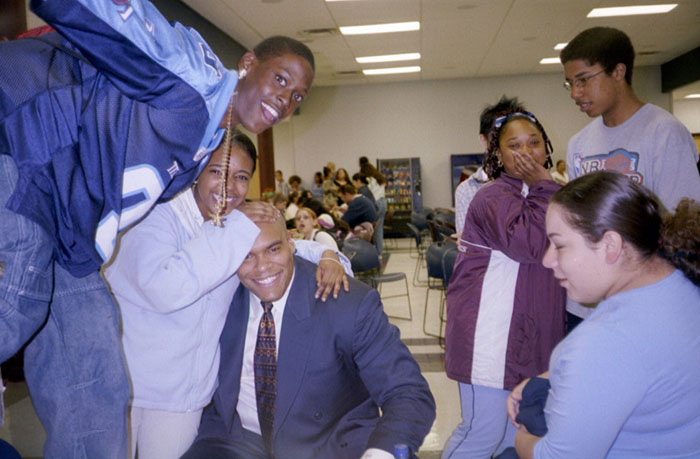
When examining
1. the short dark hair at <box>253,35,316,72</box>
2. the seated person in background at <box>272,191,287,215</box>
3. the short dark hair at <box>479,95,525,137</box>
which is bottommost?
the seated person in background at <box>272,191,287,215</box>

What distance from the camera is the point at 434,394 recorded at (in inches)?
139

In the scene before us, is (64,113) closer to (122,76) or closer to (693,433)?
(122,76)

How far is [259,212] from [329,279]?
31cm

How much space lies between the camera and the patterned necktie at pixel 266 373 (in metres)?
1.70

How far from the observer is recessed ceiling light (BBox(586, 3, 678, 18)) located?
26.6 ft

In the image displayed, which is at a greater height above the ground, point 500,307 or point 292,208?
point 292,208

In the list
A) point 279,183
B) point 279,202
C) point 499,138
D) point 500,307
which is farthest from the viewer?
point 279,183

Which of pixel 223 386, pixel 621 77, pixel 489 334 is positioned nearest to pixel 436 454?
pixel 489 334

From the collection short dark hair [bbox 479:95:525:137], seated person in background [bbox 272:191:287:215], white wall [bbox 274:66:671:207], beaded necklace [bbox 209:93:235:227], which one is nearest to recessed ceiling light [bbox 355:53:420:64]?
white wall [bbox 274:66:671:207]

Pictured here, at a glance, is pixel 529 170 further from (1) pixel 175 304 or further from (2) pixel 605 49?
(1) pixel 175 304

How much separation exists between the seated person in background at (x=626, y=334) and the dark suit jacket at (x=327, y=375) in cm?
45

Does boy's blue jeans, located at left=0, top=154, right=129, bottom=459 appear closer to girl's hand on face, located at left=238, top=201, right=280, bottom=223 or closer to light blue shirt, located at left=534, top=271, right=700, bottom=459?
girl's hand on face, located at left=238, top=201, right=280, bottom=223

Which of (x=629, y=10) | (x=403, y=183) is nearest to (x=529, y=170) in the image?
(x=629, y=10)

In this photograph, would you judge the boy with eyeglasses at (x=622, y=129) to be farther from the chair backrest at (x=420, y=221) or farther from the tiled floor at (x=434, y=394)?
the chair backrest at (x=420, y=221)
